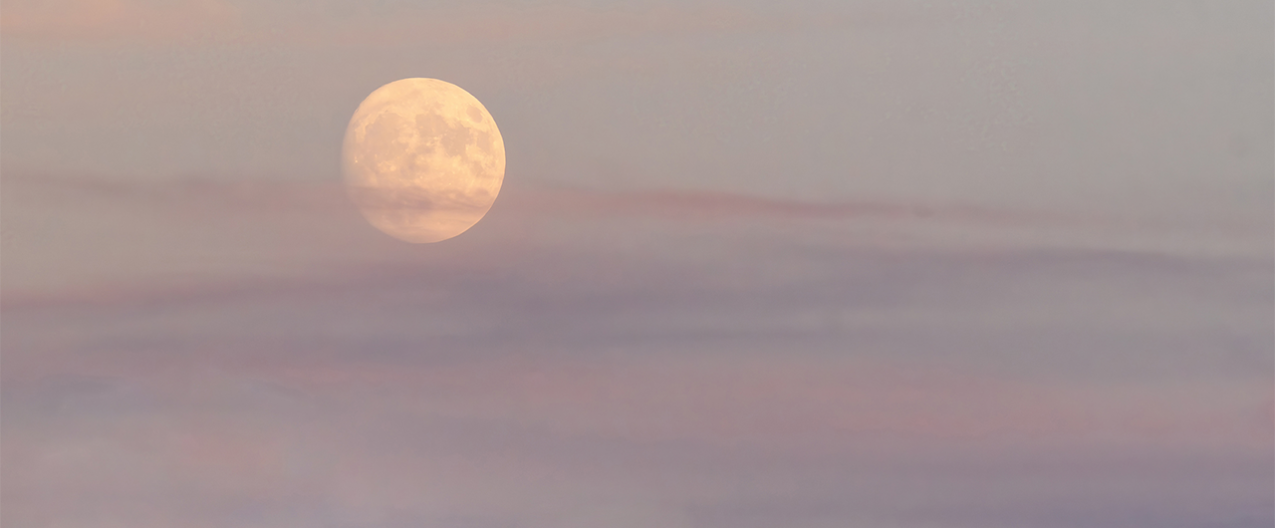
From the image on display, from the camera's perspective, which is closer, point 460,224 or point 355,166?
point 355,166

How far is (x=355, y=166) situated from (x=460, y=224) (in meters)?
6.71

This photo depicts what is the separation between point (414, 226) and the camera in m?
45.8

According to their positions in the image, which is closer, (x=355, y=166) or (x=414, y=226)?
(x=355, y=166)

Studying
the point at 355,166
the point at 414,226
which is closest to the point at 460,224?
the point at 414,226

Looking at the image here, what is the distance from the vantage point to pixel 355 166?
4169 centimetres

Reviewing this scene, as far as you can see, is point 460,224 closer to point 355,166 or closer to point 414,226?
point 414,226

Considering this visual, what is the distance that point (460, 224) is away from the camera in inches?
1838

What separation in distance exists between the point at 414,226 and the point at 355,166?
16.7 feet

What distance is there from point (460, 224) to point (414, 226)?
230cm
